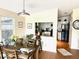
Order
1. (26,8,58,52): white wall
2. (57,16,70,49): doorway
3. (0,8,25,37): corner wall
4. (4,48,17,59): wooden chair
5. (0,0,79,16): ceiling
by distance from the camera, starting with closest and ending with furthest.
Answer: (4,48,17,59): wooden chair → (0,0,79,16): ceiling → (0,8,25,37): corner wall → (26,8,58,52): white wall → (57,16,70,49): doorway

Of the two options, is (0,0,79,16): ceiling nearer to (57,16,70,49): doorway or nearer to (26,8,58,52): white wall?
(26,8,58,52): white wall

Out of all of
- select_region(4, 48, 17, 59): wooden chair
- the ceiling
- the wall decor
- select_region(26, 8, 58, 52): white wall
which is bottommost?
select_region(4, 48, 17, 59): wooden chair

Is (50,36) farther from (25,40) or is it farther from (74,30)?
(25,40)

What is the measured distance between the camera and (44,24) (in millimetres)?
6746

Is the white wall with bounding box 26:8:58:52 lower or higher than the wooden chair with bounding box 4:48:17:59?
higher

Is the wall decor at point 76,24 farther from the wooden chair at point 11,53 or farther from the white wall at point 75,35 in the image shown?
the wooden chair at point 11,53

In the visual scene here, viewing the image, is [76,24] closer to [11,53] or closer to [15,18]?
[15,18]

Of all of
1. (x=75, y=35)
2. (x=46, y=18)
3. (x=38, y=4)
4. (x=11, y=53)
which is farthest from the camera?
(x=75, y=35)

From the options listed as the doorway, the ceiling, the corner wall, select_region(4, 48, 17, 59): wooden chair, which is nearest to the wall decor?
the ceiling

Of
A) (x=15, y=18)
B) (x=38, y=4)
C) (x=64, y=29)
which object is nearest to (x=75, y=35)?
(x=64, y=29)

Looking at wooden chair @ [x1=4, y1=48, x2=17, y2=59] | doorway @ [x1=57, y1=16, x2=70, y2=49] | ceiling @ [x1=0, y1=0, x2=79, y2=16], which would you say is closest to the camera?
wooden chair @ [x1=4, y1=48, x2=17, y2=59]

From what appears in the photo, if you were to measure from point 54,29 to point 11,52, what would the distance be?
4109 mm

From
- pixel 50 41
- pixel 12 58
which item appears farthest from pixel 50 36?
pixel 12 58

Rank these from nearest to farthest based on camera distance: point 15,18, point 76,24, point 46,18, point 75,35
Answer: point 46,18 < point 15,18 < point 76,24 < point 75,35
